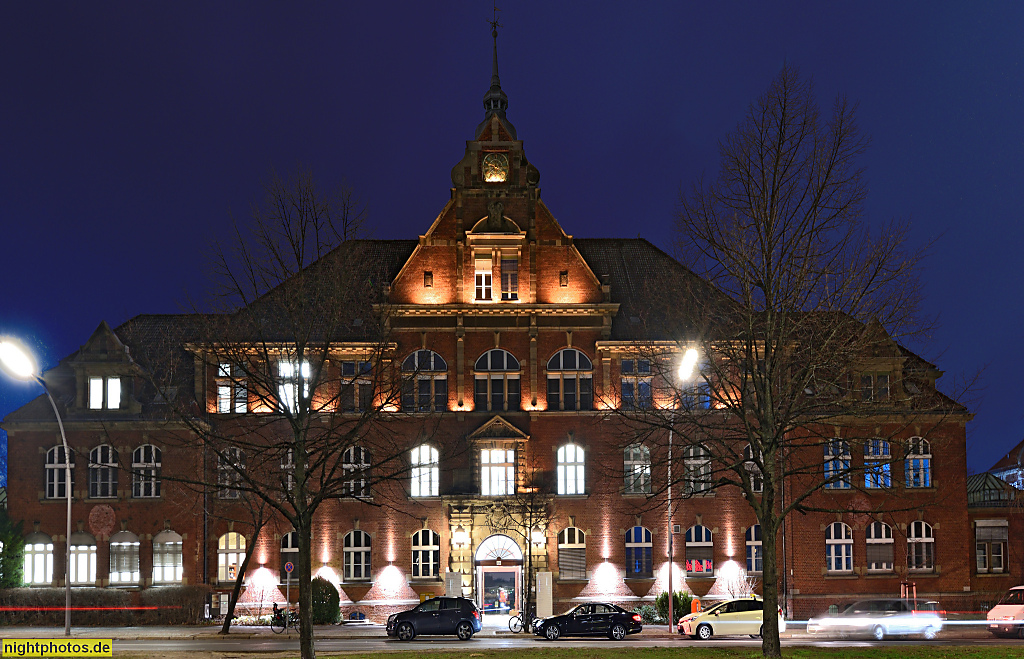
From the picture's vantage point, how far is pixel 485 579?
4919 centimetres

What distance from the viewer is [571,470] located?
50.2 meters

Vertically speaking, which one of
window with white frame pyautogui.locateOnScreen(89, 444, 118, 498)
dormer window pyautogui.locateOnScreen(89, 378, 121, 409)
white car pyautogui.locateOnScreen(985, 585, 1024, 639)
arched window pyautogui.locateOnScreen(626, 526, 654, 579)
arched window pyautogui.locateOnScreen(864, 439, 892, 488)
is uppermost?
dormer window pyautogui.locateOnScreen(89, 378, 121, 409)

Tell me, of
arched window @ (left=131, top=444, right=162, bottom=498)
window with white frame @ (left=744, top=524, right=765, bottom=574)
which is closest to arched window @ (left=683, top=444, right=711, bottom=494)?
window with white frame @ (left=744, top=524, right=765, bottom=574)

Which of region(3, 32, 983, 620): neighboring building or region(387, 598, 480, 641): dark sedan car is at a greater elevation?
region(3, 32, 983, 620): neighboring building

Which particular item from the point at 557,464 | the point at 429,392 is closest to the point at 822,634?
the point at 557,464

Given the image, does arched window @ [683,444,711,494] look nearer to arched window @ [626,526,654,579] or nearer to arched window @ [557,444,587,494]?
arched window @ [626,526,654,579]

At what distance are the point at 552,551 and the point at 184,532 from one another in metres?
18.1

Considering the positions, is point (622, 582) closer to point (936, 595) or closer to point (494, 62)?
point (936, 595)

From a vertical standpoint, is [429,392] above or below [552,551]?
above

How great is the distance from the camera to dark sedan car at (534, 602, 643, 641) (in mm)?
39406

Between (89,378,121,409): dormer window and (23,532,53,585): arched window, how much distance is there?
6.84 m

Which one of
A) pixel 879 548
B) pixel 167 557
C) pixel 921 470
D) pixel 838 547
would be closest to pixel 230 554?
pixel 167 557

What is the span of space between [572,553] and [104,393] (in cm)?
2497

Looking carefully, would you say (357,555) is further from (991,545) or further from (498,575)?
(991,545)
